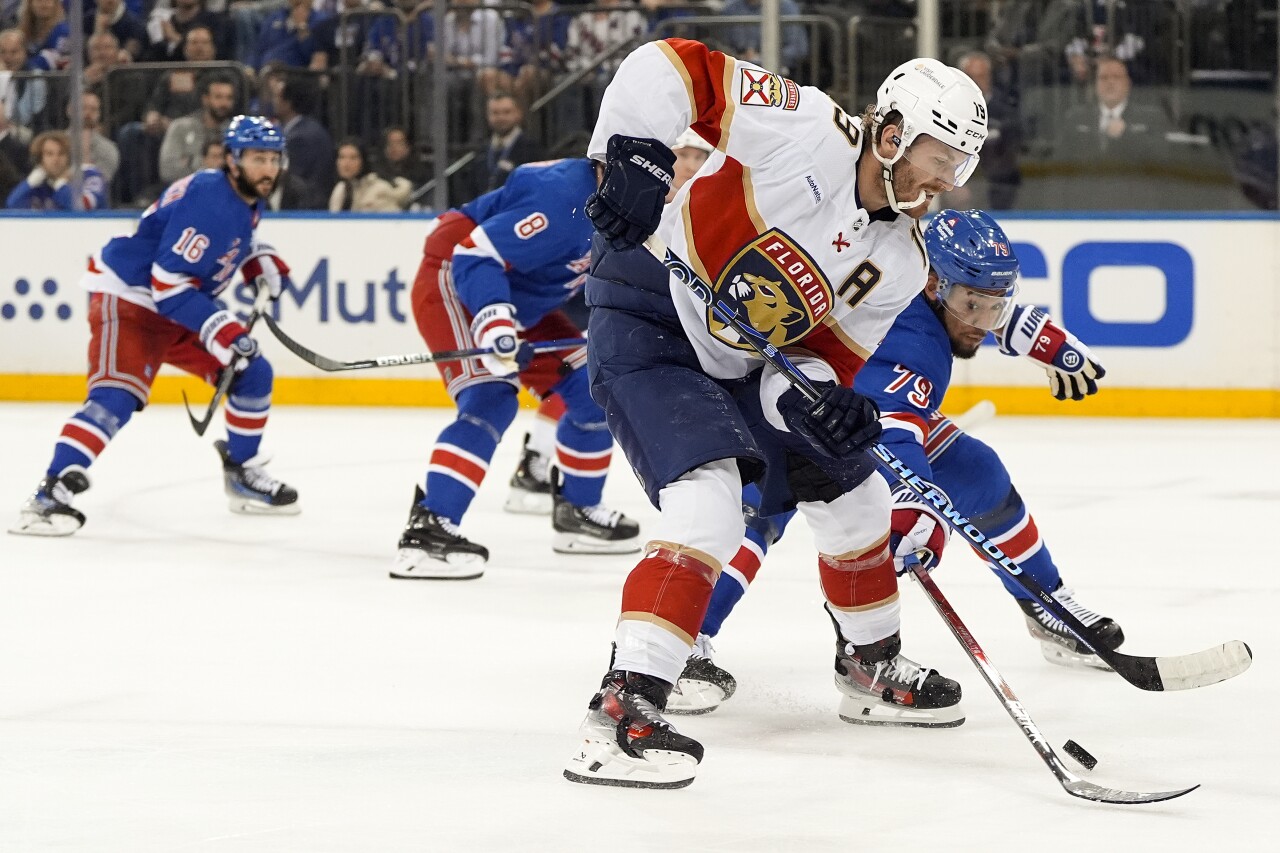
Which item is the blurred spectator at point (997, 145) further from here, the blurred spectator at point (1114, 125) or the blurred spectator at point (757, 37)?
the blurred spectator at point (757, 37)

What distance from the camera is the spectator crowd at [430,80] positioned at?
7582 millimetres

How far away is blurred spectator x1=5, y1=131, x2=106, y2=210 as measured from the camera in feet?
26.6

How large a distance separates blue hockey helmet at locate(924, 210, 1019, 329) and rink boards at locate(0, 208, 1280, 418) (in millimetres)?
4082

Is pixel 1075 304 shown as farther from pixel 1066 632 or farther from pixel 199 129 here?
pixel 1066 632

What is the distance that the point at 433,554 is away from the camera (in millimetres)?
4320

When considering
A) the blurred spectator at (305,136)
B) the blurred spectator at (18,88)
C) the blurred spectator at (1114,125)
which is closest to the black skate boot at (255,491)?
the blurred spectator at (305,136)

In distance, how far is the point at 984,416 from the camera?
12.8ft

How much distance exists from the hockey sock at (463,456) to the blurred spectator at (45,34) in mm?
4607

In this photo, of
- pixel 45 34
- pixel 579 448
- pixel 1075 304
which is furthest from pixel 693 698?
pixel 45 34

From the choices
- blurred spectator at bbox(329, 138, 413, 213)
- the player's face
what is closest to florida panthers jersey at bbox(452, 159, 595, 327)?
the player's face

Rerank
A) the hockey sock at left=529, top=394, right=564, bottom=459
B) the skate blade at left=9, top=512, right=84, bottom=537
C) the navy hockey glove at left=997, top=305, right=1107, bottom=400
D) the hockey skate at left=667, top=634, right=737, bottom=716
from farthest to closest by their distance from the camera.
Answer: the hockey sock at left=529, top=394, right=564, bottom=459, the skate blade at left=9, top=512, right=84, bottom=537, the navy hockey glove at left=997, top=305, right=1107, bottom=400, the hockey skate at left=667, top=634, right=737, bottom=716

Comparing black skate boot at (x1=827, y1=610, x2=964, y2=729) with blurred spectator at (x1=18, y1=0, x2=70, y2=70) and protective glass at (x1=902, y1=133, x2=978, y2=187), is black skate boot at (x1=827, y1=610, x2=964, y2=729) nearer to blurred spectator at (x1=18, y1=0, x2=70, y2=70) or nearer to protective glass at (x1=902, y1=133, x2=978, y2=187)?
protective glass at (x1=902, y1=133, x2=978, y2=187)

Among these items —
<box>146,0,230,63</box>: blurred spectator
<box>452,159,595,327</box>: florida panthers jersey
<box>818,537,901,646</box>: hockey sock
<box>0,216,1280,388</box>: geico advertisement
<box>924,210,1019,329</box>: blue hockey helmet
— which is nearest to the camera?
<box>818,537,901,646</box>: hockey sock

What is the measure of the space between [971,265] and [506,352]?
4.60 ft
